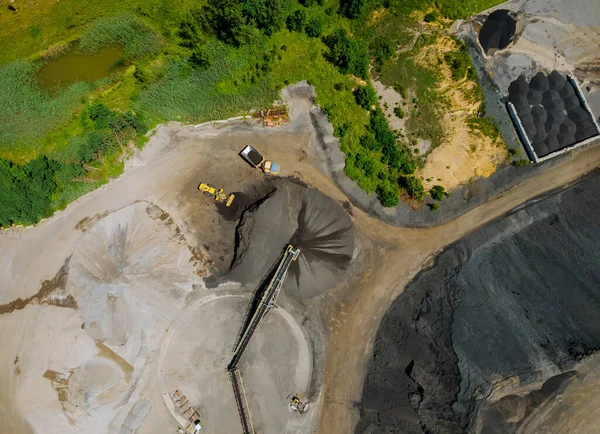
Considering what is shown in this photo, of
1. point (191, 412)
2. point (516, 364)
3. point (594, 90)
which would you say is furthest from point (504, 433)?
point (594, 90)

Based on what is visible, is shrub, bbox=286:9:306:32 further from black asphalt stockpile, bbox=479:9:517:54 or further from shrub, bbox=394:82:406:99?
black asphalt stockpile, bbox=479:9:517:54

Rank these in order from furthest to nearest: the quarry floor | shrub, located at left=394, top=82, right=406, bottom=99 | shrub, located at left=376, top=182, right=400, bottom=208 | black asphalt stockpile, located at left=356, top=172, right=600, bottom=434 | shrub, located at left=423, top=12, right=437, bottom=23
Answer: shrub, located at left=423, top=12, right=437, bottom=23, shrub, located at left=394, top=82, right=406, bottom=99, shrub, located at left=376, top=182, right=400, bottom=208, the quarry floor, black asphalt stockpile, located at left=356, top=172, right=600, bottom=434

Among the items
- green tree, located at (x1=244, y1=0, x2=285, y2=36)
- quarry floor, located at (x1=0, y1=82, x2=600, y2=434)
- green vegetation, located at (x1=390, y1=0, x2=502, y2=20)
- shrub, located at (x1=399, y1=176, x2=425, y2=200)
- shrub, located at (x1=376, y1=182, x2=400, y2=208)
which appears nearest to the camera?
quarry floor, located at (x1=0, y1=82, x2=600, y2=434)

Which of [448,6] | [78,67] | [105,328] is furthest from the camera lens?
[78,67]

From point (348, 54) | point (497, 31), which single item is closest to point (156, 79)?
point (348, 54)

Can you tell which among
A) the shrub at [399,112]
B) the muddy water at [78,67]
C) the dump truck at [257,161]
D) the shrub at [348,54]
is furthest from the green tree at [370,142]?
the muddy water at [78,67]

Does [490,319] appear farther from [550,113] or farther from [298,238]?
[550,113]

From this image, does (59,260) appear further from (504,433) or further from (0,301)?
(504,433)

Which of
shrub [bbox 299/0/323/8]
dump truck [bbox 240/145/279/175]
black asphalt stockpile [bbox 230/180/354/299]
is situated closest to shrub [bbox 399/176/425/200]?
black asphalt stockpile [bbox 230/180/354/299]
